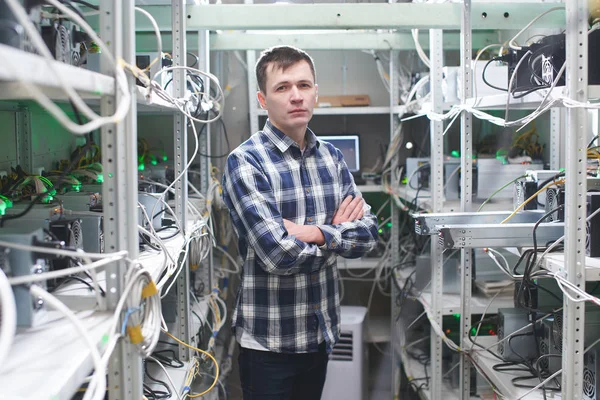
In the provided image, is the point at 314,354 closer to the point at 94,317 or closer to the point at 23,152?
the point at 94,317

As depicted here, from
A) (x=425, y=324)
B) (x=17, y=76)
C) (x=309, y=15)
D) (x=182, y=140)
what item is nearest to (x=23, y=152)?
(x=182, y=140)

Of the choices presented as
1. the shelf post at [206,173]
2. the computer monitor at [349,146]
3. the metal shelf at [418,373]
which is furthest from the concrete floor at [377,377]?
the computer monitor at [349,146]

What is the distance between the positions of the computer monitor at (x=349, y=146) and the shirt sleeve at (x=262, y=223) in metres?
1.75

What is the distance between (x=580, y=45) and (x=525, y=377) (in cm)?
→ 101

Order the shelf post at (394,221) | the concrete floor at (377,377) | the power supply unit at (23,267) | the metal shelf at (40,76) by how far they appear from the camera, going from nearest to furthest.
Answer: the metal shelf at (40,76)
the power supply unit at (23,267)
the shelf post at (394,221)
the concrete floor at (377,377)

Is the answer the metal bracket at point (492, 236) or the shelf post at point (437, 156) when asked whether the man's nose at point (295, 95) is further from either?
the shelf post at point (437, 156)

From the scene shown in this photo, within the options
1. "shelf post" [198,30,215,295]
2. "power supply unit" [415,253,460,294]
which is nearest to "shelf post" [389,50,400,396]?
"power supply unit" [415,253,460,294]

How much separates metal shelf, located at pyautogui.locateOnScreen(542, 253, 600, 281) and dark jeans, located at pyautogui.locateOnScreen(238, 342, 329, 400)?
2.49ft

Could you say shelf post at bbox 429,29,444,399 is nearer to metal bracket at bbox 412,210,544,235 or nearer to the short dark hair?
metal bracket at bbox 412,210,544,235

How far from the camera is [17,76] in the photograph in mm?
586

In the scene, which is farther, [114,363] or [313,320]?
[313,320]

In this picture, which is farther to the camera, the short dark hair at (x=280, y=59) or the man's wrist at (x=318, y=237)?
the short dark hair at (x=280, y=59)

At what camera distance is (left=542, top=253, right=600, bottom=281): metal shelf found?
1.33 metres

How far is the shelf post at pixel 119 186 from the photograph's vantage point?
979mm
